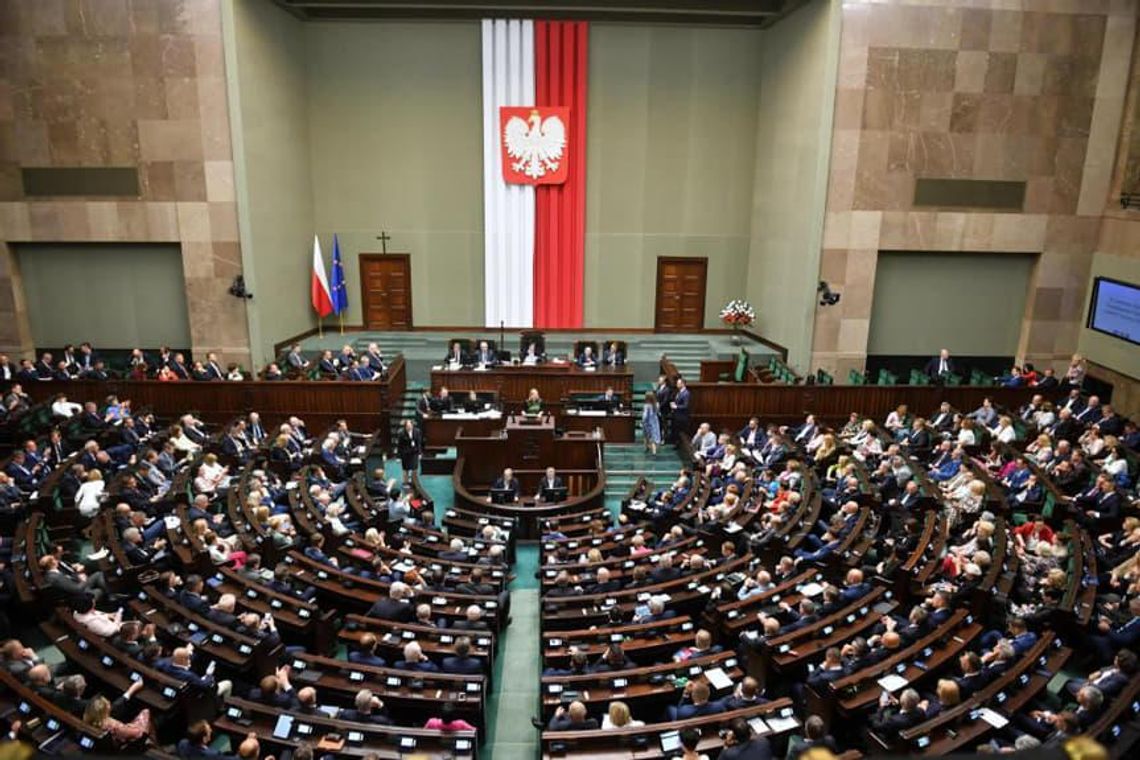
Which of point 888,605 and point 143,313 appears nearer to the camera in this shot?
point 888,605

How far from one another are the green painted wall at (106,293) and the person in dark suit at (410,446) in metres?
7.81

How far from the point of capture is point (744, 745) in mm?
6109

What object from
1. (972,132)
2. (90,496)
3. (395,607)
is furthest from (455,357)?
(972,132)

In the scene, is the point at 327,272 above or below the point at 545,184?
below

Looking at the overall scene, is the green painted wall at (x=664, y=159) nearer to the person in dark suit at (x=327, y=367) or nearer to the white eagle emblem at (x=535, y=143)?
the white eagle emblem at (x=535, y=143)

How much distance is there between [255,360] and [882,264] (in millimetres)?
14631

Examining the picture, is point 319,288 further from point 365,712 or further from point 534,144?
point 365,712

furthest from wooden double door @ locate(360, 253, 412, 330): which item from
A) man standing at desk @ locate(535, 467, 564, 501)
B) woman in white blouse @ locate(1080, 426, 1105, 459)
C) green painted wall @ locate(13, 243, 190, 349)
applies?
woman in white blouse @ locate(1080, 426, 1105, 459)

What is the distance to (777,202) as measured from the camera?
64.5 ft

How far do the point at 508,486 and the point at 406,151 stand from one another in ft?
39.0

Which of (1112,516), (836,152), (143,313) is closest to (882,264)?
(836,152)

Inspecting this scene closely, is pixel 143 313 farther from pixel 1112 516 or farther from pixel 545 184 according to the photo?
pixel 1112 516

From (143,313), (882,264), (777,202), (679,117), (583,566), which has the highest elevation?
(679,117)

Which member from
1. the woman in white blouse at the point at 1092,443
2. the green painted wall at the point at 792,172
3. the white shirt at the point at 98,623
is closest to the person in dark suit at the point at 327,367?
the white shirt at the point at 98,623
